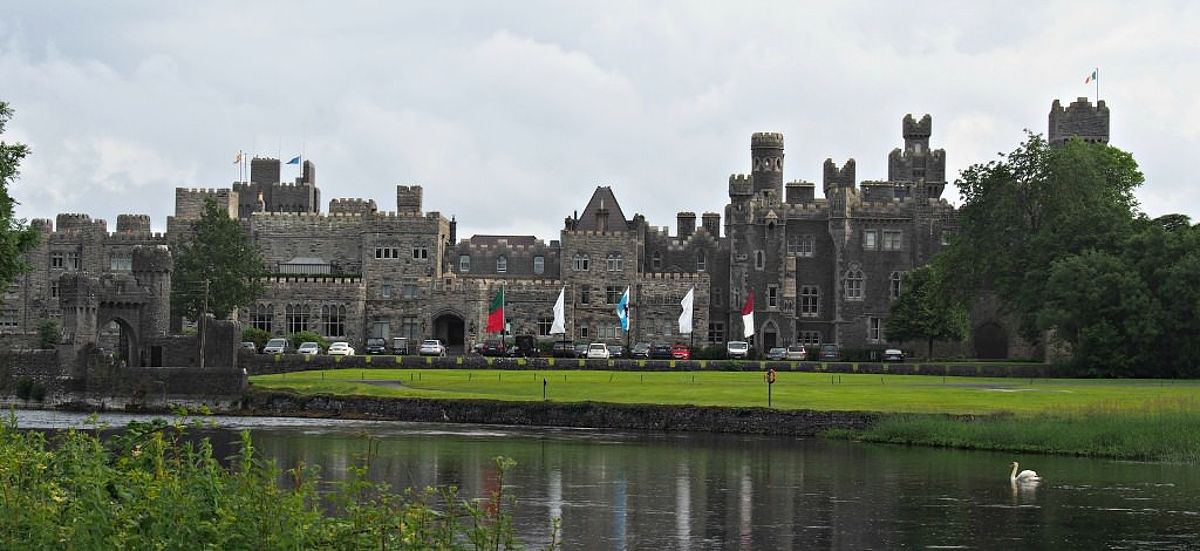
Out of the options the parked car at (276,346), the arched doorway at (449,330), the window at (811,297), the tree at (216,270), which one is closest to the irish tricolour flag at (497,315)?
the arched doorway at (449,330)

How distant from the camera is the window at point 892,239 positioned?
105 meters

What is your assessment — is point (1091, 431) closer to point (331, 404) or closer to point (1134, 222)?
point (331, 404)

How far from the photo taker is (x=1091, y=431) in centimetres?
4753

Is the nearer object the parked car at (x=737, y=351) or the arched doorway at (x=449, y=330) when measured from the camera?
the parked car at (x=737, y=351)

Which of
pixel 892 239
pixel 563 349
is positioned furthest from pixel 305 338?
pixel 892 239

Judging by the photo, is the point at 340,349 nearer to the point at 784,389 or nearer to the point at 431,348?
the point at 431,348

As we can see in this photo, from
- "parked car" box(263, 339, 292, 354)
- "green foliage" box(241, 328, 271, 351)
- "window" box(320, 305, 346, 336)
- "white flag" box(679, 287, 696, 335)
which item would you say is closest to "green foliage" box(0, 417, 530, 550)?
"parked car" box(263, 339, 292, 354)

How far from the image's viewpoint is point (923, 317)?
97.0 meters

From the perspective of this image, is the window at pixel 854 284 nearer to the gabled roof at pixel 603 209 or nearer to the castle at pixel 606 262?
the castle at pixel 606 262

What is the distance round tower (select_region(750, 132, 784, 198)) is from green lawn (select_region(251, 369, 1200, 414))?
35.5 meters

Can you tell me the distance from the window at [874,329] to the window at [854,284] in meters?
1.63

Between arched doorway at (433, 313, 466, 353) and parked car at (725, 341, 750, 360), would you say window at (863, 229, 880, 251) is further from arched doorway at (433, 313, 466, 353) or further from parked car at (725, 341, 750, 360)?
arched doorway at (433, 313, 466, 353)

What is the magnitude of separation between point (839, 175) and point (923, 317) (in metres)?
20.9

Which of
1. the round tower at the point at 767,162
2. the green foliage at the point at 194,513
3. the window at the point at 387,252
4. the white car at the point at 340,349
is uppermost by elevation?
the round tower at the point at 767,162
